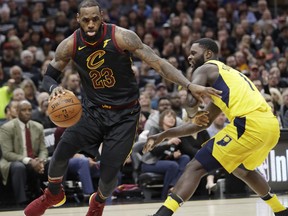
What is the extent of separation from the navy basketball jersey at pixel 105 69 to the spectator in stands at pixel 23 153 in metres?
3.92

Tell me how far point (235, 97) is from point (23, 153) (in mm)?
5059

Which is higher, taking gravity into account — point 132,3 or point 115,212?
point 132,3

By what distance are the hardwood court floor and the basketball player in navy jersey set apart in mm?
2005

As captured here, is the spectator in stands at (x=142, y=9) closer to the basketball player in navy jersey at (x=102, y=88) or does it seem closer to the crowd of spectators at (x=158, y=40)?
the crowd of spectators at (x=158, y=40)

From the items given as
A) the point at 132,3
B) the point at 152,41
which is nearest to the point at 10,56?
the point at 152,41

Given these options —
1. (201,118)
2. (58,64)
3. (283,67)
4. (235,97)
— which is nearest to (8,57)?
(283,67)

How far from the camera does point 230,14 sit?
1942 centimetres

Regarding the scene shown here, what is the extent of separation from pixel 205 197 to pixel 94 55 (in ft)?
16.0

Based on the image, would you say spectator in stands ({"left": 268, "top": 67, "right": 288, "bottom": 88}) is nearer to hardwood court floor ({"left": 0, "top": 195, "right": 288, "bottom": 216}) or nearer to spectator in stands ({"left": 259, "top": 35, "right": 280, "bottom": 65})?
spectator in stands ({"left": 259, "top": 35, "right": 280, "bottom": 65})

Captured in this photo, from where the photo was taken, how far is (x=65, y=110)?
693cm

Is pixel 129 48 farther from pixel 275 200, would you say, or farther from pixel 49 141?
pixel 49 141

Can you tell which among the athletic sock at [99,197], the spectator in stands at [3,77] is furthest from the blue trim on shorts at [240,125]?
the spectator in stands at [3,77]

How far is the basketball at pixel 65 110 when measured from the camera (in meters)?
6.95

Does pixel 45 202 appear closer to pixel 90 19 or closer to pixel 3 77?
pixel 90 19
